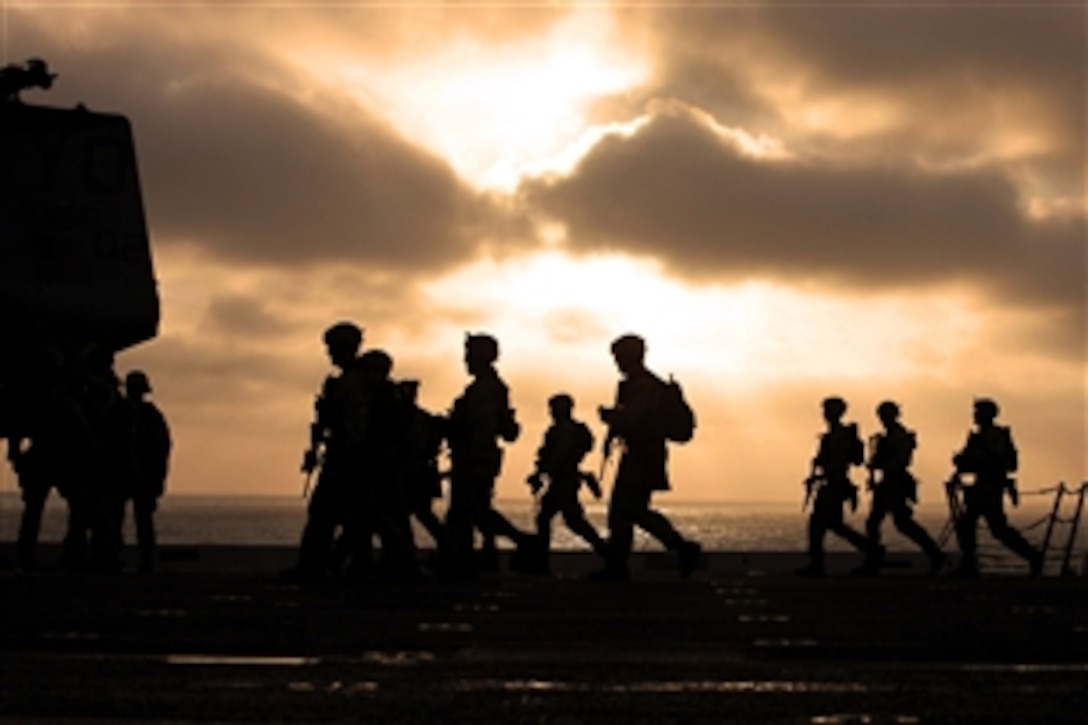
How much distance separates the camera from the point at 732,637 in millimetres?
8656

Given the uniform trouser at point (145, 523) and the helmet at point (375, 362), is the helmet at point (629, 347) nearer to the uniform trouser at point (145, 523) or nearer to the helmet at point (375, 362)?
the helmet at point (375, 362)

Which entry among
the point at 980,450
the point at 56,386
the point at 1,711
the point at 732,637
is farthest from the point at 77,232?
the point at 1,711

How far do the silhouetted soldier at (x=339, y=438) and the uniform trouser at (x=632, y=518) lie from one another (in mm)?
2404

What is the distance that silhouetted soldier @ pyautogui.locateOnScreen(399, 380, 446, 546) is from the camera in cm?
1603

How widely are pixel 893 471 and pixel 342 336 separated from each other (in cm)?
908

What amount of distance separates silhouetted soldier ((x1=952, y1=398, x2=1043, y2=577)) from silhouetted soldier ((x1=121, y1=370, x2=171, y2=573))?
8.62 meters

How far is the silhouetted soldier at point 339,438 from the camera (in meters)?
13.5

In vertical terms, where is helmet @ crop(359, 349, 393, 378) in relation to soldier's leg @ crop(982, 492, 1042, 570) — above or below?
above

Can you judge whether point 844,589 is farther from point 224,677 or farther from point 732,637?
point 224,677

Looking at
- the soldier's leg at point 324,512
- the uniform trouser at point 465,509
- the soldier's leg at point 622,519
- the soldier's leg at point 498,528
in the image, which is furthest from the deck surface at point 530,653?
the soldier's leg at point 498,528

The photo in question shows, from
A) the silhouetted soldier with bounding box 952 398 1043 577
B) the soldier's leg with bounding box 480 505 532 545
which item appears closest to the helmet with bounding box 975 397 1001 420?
the silhouetted soldier with bounding box 952 398 1043 577

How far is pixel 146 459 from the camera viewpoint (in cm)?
1733

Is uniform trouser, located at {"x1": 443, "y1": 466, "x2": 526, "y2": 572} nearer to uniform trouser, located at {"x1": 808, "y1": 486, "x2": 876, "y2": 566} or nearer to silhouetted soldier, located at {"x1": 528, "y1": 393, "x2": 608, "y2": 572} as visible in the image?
silhouetted soldier, located at {"x1": 528, "y1": 393, "x2": 608, "y2": 572}

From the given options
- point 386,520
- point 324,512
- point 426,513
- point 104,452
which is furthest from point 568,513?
point 324,512
